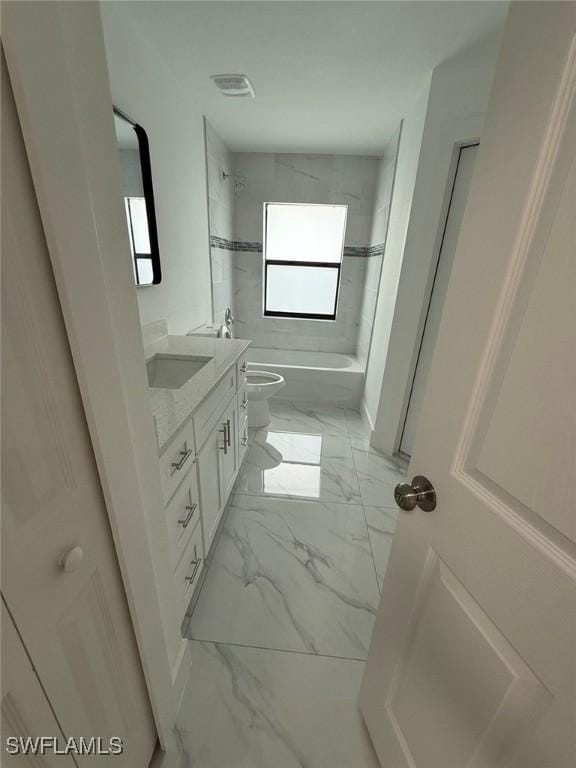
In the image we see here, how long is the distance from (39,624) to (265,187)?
3953mm

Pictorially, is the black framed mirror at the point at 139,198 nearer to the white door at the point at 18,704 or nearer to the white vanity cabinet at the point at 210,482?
the white vanity cabinet at the point at 210,482

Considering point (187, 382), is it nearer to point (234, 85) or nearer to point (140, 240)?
point (140, 240)

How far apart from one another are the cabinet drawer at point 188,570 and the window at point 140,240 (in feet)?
4.58

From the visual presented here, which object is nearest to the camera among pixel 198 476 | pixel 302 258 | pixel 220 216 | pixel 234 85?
pixel 198 476

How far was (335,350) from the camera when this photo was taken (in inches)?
159

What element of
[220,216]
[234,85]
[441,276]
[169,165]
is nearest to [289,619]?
[441,276]

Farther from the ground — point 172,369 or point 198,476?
point 172,369

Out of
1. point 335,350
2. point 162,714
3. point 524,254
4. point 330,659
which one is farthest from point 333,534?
point 335,350

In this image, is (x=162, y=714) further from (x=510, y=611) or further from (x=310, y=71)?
(x=310, y=71)

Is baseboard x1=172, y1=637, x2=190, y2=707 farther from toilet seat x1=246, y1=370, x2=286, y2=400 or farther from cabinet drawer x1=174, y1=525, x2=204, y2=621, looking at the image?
toilet seat x1=246, y1=370, x2=286, y2=400

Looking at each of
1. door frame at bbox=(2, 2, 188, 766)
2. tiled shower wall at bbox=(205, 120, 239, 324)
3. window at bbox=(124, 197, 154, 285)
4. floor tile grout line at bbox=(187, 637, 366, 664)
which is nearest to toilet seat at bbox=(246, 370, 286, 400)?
tiled shower wall at bbox=(205, 120, 239, 324)

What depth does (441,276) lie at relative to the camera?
6.47 feet

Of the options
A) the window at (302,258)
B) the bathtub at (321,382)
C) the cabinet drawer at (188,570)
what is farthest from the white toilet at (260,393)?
the cabinet drawer at (188,570)

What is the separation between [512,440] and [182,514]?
3.56ft
